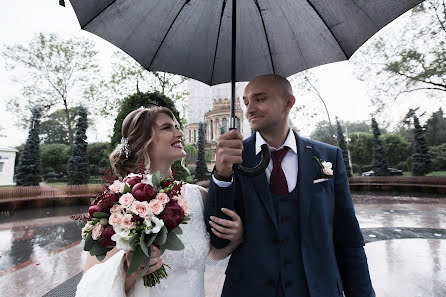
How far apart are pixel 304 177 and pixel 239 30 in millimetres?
1236

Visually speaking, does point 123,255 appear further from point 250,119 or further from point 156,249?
point 250,119

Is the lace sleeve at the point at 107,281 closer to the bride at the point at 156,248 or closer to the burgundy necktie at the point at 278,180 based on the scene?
the bride at the point at 156,248

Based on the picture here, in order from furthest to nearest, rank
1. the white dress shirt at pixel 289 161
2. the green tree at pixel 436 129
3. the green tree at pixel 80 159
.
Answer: the green tree at pixel 436 129, the green tree at pixel 80 159, the white dress shirt at pixel 289 161

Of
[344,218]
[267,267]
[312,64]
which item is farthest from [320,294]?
[312,64]

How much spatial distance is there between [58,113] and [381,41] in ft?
152

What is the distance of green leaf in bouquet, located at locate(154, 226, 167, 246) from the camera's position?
123 centimetres

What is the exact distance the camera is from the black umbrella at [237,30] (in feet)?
5.54

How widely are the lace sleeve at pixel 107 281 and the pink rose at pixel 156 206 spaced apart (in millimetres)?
400

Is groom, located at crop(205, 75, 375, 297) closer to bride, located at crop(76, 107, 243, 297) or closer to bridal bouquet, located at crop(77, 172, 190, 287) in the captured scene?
bride, located at crop(76, 107, 243, 297)

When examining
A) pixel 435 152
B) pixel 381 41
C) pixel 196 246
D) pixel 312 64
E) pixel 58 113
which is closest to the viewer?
pixel 196 246

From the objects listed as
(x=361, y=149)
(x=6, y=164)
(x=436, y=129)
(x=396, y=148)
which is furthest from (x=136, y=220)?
(x=436, y=129)

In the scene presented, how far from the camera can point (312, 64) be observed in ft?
6.69

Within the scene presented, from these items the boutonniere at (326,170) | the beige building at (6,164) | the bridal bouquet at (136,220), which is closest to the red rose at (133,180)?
the bridal bouquet at (136,220)

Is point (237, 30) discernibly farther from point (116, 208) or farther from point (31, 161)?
point (31, 161)
